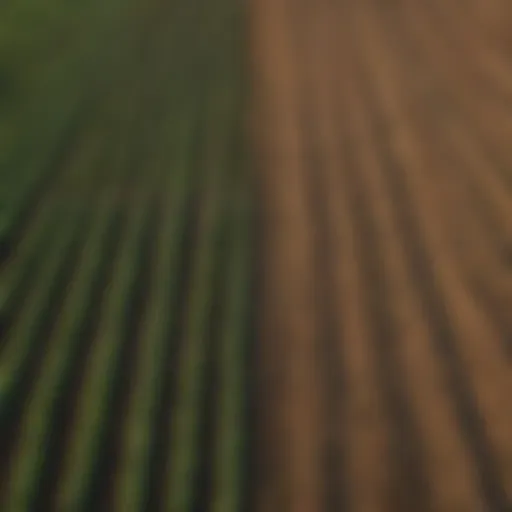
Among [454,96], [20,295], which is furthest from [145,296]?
[454,96]

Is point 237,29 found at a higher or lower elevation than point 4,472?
higher

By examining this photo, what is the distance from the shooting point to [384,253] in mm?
260

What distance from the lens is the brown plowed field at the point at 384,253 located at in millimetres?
209

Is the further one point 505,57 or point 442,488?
point 505,57

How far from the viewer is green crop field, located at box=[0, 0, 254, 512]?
206 millimetres

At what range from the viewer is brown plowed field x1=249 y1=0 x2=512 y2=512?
0.21 metres

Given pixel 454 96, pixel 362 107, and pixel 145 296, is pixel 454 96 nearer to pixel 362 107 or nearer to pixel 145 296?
pixel 362 107

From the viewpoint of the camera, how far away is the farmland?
21 cm

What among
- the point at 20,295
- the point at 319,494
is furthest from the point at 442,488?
the point at 20,295

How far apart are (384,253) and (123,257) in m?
0.09

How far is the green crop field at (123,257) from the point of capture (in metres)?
0.21

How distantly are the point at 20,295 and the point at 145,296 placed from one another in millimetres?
41

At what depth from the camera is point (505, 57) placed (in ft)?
1.09

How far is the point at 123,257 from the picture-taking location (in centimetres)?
26
